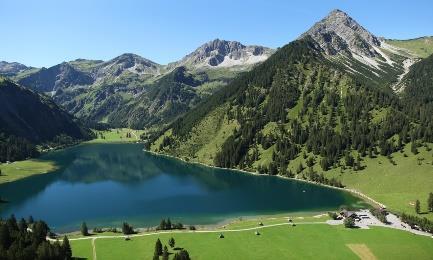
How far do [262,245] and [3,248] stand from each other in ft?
218

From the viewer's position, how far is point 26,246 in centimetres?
10806

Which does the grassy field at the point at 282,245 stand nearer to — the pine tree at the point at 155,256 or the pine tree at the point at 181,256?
the pine tree at the point at 155,256

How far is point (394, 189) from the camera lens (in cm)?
19775

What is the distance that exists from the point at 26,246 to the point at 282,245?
221ft

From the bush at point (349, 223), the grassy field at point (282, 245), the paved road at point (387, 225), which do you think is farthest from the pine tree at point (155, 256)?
the bush at point (349, 223)

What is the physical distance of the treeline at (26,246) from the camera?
101188mm

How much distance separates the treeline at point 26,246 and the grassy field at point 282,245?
11096 mm

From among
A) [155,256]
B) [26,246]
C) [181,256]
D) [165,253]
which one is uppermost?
[26,246]

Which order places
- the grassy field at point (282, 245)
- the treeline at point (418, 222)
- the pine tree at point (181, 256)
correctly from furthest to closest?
the treeline at point (418, 222), the grassy field at point (282, 245), the pine tree at point (181, 256)

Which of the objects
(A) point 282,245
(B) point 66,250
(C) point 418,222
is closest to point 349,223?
(C) point 418,222

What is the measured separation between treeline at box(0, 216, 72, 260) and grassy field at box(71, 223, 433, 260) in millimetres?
11096

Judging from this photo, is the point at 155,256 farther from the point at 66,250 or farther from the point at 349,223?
the point at 349,223

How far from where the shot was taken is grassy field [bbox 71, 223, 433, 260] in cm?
12100

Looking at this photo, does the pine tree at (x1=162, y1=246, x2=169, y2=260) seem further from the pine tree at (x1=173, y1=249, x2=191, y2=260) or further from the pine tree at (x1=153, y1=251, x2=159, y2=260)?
the pine tree at (x1=173, y1=249, x2=191, y2=260)
